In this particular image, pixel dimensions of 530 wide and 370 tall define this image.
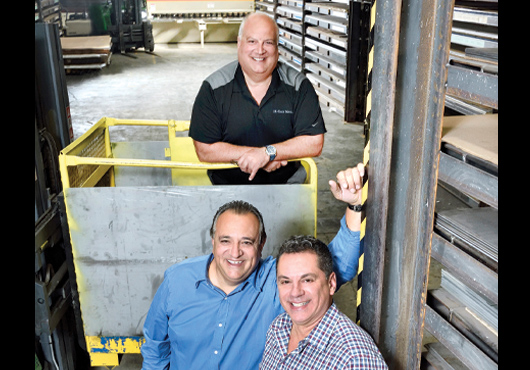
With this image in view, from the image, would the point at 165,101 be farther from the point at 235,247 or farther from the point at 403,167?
the point at 403,167

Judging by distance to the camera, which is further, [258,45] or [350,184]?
[258,45]

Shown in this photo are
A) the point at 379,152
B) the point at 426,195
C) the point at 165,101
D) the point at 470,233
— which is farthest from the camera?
A: the point at 165,101

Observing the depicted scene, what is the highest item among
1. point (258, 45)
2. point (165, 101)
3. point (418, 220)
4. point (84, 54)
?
point (258, 45)

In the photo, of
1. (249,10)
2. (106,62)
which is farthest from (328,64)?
(249,10)

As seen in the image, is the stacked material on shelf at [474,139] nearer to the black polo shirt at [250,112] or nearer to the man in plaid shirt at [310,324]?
the man in plaid shirt at [310,324]

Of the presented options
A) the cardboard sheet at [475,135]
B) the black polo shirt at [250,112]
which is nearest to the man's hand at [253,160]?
the black polo shirt at [250,112]

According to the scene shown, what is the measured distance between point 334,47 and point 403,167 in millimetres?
8294

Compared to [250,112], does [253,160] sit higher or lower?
lower

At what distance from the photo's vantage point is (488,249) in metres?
1.51

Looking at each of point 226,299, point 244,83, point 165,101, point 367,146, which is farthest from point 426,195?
point 165,101

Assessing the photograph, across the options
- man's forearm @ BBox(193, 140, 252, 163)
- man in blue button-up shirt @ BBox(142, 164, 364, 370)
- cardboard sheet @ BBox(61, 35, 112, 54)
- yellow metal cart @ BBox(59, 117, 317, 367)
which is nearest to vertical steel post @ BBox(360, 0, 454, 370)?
man in blue button-up shirt @ BBox(142, 164, 364, 370)

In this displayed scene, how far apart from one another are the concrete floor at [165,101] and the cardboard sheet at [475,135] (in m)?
2.51

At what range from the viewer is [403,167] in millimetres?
1828
